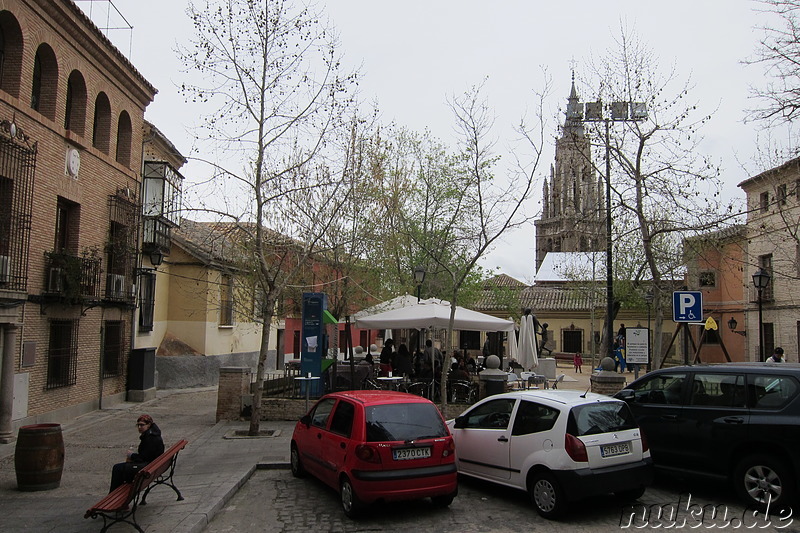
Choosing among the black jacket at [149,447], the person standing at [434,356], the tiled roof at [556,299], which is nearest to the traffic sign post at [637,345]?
the person standing at [434,356]

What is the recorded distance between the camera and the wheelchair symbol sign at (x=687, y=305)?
12.6 meters

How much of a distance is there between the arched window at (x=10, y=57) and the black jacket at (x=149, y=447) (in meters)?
8.81

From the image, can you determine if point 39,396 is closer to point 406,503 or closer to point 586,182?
point 406,503

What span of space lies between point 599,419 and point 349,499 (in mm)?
3119

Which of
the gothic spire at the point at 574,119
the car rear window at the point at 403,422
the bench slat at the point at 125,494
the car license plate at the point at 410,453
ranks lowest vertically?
the bench slat at the point at 125,494

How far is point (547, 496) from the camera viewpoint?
7.26 m

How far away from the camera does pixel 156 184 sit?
19547 mm

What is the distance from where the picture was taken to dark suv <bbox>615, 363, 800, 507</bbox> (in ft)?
24.0

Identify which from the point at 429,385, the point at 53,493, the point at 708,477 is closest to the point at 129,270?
the point at 429,385

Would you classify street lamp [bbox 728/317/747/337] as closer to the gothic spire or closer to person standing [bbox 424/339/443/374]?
person standing [bbox 424/339/443/374]

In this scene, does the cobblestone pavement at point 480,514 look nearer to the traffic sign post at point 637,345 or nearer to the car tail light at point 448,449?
the car tail light at point 448,449

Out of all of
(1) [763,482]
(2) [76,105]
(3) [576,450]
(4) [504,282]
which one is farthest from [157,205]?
(4) [504,282]

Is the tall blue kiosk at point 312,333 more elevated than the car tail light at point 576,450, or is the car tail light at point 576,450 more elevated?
the tall blue kiosk at point 312,333

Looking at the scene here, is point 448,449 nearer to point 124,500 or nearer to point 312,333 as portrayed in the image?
point 124,500
